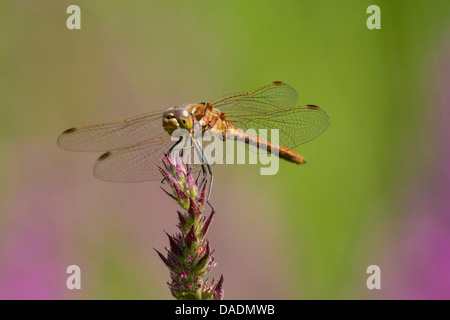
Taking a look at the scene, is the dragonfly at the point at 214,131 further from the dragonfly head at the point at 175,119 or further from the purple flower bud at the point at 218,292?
the purple flower bud at the point at 218,292

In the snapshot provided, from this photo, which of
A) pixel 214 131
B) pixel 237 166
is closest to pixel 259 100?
pixel 214 131

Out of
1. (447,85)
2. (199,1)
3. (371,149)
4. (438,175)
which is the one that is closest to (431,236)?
(438,175)

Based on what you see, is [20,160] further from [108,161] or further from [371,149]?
[371,149]

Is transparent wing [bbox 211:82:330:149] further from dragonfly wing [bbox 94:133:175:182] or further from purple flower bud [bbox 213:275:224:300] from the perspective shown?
purple flower bud [bbox 213:275:224:300]

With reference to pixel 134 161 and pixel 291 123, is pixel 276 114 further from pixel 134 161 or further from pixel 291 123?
pixel 134 161

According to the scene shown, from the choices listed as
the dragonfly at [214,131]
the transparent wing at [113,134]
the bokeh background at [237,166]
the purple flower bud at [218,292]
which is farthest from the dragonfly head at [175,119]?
the bokeh background at [237,166]
